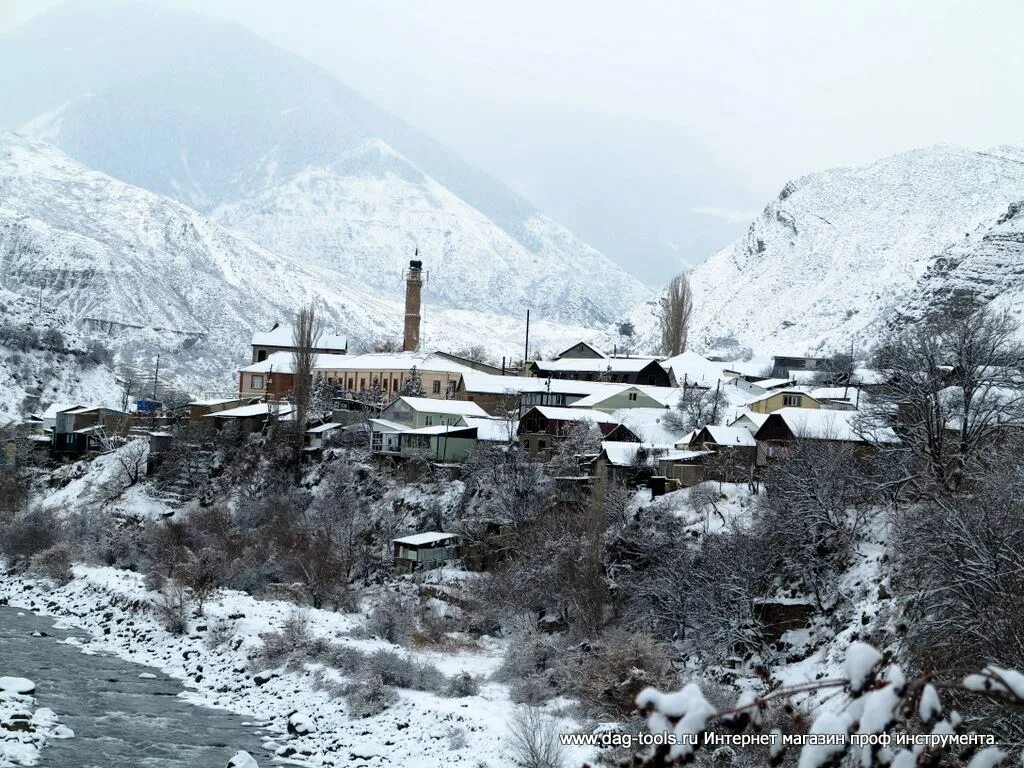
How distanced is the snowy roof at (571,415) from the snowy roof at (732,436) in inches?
299

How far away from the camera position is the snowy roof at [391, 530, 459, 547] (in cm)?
4406

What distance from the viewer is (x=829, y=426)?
43.2 meters

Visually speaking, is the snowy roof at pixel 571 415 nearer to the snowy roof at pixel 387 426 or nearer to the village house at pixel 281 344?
the snowy roof at pixel 387 426

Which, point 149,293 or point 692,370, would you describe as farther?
point 149,293

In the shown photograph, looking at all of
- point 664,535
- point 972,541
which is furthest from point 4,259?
point 972,541

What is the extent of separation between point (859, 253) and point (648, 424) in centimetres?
11532

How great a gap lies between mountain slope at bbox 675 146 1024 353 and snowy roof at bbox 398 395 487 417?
72123 millimetres

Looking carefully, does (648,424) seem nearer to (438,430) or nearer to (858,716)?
(438,430)

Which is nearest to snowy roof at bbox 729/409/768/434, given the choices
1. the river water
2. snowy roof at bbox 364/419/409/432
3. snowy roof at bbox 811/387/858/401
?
snowy roof at bbox 811/387/858/401

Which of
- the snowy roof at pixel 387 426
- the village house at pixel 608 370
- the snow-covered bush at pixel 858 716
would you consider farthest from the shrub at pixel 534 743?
the village house at pixel 608 370

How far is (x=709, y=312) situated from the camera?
156625mm

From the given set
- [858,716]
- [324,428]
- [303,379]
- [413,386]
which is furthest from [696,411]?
[858,716]

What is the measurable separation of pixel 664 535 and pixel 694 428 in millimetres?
16753

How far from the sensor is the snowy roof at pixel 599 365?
237ft
